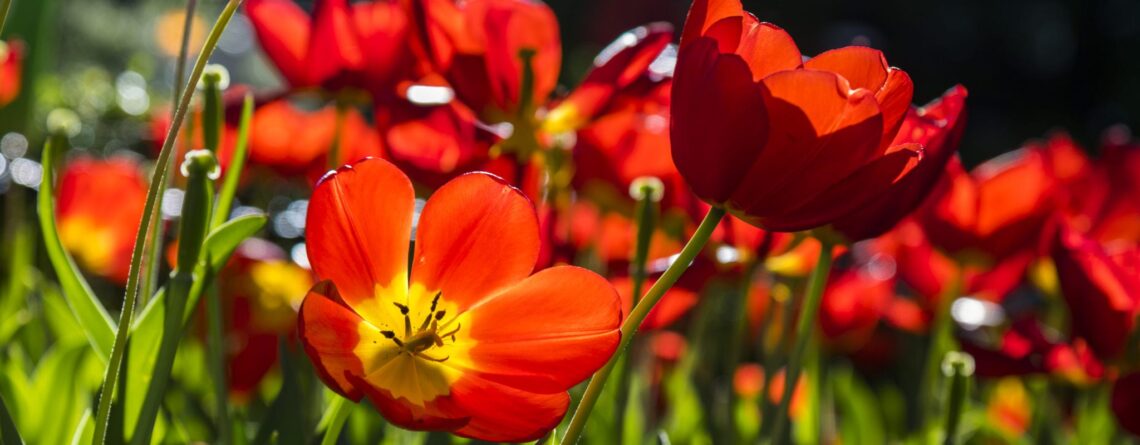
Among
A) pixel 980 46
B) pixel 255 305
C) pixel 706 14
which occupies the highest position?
pixel 706 14

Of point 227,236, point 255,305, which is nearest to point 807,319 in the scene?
point 227,236

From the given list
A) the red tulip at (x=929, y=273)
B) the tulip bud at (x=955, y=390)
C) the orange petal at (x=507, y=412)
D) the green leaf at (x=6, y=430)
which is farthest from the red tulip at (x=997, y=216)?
the green leaf at (x=6, y=430)

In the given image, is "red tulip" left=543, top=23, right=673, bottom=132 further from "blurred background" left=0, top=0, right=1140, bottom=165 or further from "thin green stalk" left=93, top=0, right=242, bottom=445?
"blurred background" left=0, top=0, right=1140, bottom=165

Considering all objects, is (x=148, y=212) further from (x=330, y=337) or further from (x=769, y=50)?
(x=769, y=50)

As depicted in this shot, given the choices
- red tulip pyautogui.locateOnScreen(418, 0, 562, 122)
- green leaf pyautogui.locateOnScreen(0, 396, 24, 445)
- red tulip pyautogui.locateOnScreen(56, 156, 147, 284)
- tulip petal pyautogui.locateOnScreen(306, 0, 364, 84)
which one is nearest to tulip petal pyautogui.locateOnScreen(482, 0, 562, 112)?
red tulip pyautogui.locateOnScreen(418, 0, 562, 122)

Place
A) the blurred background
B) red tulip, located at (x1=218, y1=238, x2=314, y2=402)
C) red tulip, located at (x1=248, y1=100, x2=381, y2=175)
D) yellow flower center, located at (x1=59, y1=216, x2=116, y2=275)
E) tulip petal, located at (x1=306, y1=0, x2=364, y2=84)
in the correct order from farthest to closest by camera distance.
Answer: the blurred background, yellow flower center, located at (x1=59, y1=216, x2=116, y2=275), red tulip, located at (x1=248, y1=100, x2=381, y2=175), red tulip, located at (x1=218, y1=238, x2=314, y2=402), tulip petal, located at (x1=306, y1=0, x2=364, y2=84)

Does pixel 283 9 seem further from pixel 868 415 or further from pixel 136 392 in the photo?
pixel 868 415

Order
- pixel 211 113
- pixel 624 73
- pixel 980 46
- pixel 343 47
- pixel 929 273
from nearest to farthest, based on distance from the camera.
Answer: pixel 211 113, pixel 624 73, pixel 343 47, pixel 929 273, pixel 980 46
